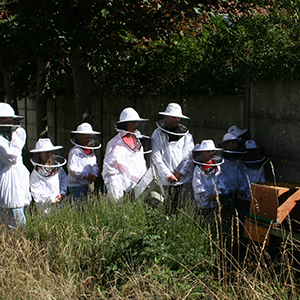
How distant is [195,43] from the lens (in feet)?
25.7

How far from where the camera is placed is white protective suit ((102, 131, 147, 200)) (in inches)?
202

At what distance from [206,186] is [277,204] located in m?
1.43

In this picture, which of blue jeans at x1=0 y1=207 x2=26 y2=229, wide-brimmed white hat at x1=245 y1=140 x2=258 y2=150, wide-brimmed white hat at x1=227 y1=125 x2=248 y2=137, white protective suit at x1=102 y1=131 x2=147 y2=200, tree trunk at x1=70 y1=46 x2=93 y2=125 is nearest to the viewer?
blue jeans at x1=0 y1=207 x2=26 y2=229

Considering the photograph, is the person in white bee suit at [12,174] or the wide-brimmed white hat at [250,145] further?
the wide-brimmed white hat at [250,145]

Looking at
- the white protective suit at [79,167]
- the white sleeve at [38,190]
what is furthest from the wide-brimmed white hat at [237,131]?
the white sleeve at [38,190]

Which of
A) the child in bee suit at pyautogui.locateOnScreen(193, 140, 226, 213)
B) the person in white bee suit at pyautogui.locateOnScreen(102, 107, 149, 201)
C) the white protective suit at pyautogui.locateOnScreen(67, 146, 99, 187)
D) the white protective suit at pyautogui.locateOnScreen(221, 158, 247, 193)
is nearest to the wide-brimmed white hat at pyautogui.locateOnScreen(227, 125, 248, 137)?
the white protective suit at pyautogui.locateOnScreen(221, 158, 247, 193)

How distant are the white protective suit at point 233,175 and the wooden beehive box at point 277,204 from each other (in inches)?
50.2

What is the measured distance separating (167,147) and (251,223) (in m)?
1.82

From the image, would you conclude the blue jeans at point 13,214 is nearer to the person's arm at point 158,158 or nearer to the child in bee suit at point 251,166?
the person's arm at point 158,158

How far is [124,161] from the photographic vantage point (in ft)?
17.1

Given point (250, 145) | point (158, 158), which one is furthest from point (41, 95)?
point (250, 145)

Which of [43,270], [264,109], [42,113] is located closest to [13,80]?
[42,113]

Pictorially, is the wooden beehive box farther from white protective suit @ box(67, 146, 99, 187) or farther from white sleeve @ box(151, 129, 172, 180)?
white protective suit @ box(67, 146, 99, 187)

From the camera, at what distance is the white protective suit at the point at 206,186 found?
17.4 ft
